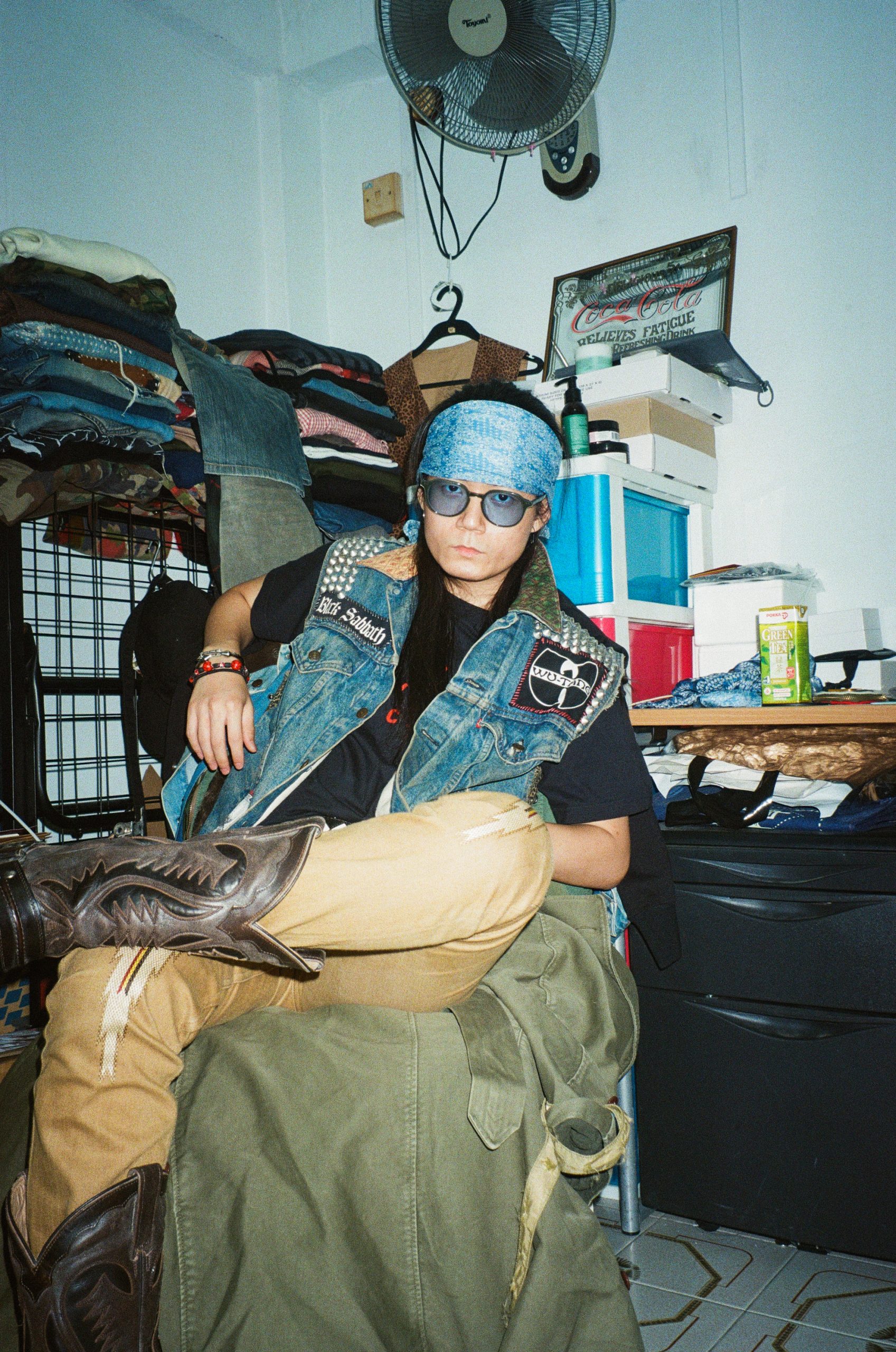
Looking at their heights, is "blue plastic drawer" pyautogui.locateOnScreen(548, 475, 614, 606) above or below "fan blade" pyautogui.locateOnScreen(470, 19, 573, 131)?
below

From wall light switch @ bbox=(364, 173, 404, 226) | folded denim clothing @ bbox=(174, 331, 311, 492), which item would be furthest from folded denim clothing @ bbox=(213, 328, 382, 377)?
wall light switch @ bbox=(364, 173, 404, 226)

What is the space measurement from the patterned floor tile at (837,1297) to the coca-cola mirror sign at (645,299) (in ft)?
6.56

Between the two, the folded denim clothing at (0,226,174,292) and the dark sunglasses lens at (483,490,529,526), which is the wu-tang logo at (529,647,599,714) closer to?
the dark sunglasses lens at (483,490,529,526)

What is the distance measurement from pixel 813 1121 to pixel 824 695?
786 millimetres

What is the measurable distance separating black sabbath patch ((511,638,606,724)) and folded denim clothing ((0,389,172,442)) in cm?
98

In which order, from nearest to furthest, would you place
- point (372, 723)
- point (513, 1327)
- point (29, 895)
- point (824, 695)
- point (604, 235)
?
point (29, 895)
point (513, 1327)
point (372, 723)
point (824, 695)
point (604, 235)

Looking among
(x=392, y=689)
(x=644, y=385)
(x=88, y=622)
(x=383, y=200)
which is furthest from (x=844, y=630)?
(x=383, y=200)

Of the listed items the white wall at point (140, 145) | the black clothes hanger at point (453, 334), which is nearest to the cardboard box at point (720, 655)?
→ the black clothes hanger at point (453, 334)

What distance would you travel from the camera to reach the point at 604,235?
272 centimetres

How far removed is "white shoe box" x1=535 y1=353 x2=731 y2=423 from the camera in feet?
7.33

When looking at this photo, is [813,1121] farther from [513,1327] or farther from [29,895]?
[29,895]

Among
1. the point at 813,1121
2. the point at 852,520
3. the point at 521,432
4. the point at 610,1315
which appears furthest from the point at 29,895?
the point at 852,520

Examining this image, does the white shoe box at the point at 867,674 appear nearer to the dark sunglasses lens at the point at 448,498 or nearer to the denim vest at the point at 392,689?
the denim vest at the point at 392,689

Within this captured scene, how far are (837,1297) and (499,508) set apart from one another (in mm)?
1381
